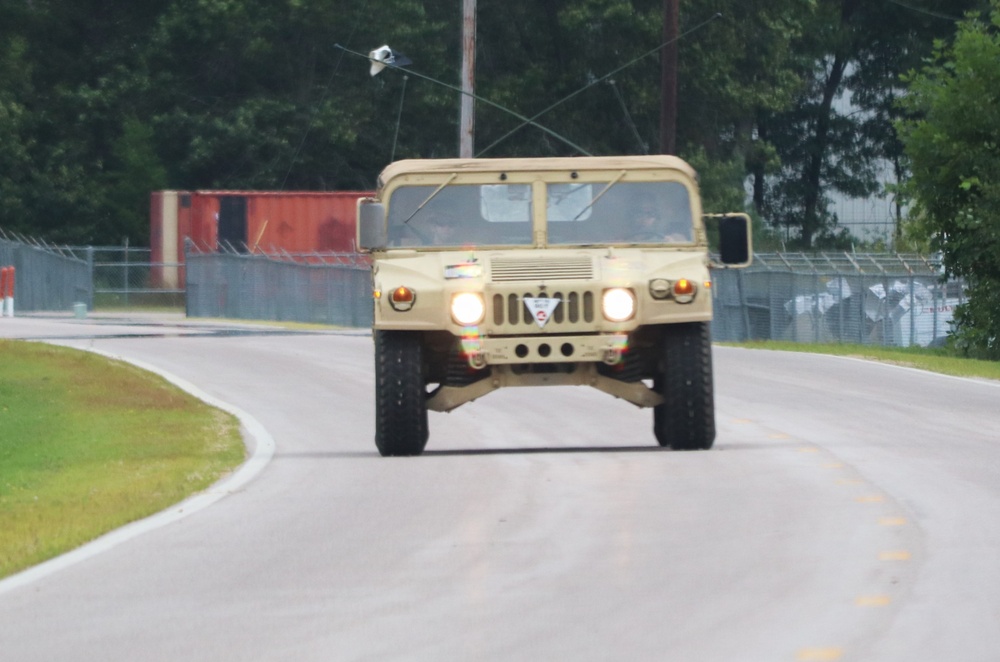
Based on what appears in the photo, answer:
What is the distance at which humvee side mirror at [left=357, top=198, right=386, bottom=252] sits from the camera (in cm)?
1455

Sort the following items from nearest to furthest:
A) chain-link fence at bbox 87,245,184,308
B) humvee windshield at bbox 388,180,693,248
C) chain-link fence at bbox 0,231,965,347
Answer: humvee windshield at bbox 388,180,693,248, chain-link fence at bbox 0,231,965,347, chain-link fence at bbox 87,245,184,308

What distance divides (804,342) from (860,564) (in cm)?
2808

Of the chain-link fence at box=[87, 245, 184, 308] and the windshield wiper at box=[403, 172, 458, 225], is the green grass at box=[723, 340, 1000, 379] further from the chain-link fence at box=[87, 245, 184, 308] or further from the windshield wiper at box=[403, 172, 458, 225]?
the chain-link fence at box=[87, 245, 184, 308]

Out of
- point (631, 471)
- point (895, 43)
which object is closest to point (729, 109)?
point (895, 43)

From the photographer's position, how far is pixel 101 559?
9.78 m

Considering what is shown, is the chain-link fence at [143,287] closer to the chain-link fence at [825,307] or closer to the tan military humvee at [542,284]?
the chain-link fence at [825,307]

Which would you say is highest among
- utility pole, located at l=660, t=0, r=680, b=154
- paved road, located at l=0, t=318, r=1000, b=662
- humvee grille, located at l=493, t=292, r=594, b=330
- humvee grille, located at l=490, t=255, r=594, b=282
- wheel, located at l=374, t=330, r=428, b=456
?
utility pole, located at l=660, t=0, r=680, b=154

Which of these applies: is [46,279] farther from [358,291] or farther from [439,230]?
[439,230]

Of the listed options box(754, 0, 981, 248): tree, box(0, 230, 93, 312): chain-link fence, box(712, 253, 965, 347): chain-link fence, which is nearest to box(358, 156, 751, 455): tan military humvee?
box(712, 253, 965, 347): chain-link fence

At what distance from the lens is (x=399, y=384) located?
14227mm

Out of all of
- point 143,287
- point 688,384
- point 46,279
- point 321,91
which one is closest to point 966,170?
point 688,384

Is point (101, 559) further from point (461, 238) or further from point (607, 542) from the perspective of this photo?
point (461, 238)

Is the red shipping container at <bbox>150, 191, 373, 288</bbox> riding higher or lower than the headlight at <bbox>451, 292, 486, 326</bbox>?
higher

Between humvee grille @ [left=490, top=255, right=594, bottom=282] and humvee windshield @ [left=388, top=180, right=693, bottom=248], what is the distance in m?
0.72
